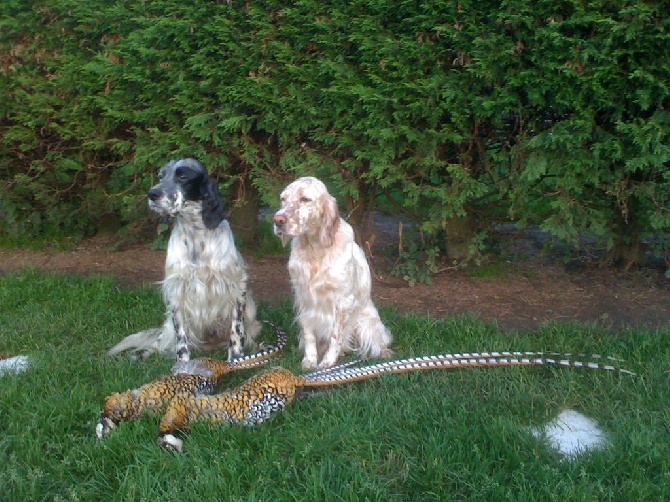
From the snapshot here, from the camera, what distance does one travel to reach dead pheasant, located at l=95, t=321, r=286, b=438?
121 inches

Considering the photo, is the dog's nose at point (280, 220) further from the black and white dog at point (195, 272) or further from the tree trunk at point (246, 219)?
the tree trunk at point (246, 219)

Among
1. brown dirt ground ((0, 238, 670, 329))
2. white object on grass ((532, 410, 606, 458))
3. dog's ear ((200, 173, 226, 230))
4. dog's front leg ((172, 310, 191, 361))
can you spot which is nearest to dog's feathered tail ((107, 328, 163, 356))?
dog's front leg ((172, 310, 191, 361))

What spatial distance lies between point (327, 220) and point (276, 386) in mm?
1141

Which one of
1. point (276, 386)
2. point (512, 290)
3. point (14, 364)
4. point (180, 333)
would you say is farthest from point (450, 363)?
point (14, 364)

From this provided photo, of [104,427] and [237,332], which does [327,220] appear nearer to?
[237,332]

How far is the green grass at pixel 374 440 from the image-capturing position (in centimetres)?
261

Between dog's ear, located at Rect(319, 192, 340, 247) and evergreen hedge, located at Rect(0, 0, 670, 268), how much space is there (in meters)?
0.96

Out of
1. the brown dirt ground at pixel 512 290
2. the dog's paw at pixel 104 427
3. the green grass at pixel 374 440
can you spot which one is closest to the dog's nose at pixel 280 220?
the green grass at pixel 374 440

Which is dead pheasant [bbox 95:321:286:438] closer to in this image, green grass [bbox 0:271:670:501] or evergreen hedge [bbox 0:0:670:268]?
green grass [bbox 0:271:670:501]

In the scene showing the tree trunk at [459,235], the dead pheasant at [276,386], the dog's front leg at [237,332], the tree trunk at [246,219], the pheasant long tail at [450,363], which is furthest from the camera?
the tree trunk at [246,219]

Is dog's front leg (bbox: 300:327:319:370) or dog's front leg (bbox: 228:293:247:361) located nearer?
dog's front leg (bbox: 300:327:319:370)

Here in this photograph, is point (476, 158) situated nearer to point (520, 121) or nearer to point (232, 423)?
point (520, 121)

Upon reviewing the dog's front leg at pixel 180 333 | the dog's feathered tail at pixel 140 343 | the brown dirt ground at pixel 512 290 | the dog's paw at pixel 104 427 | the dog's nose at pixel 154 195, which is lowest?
the brown dirt ground at pixel 512 290

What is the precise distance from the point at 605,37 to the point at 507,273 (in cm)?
216
